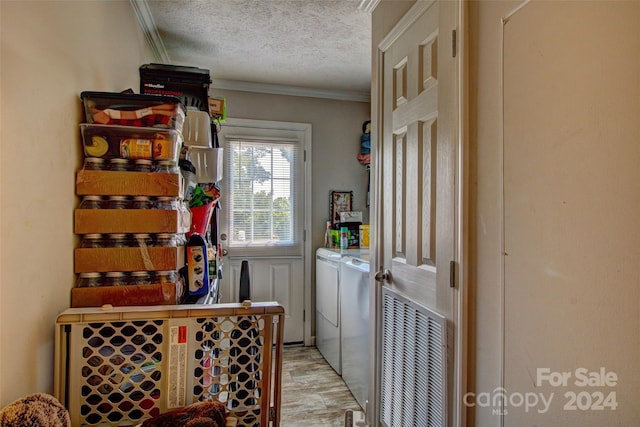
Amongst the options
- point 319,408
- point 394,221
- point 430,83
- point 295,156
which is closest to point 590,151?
point 430,83

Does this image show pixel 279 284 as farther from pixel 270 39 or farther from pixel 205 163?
pixel 270 39

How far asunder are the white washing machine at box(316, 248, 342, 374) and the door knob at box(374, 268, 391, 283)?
3.51 feet

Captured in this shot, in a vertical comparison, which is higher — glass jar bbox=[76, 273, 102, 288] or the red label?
glass jar bbox=[76, 273, 102, 288]

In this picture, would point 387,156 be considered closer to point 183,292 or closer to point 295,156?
point 183,292

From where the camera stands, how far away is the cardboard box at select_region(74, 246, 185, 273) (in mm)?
1292

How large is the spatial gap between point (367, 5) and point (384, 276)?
152 cm

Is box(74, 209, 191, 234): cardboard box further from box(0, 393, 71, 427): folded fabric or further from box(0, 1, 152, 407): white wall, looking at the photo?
box(0, 393, 71, 427): folded fabric

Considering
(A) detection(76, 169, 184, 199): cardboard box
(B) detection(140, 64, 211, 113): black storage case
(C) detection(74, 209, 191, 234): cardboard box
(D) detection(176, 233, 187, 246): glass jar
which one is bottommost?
(D) detection(176, 233, 187, 246): glass jar

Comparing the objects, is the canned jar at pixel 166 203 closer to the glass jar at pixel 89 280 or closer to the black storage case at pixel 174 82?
the glass jar at pixel 89 280

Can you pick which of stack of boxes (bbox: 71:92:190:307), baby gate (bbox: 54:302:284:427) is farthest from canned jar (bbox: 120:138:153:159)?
baby gate (bbox: 54:302:284:427)

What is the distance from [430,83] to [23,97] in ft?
4.45

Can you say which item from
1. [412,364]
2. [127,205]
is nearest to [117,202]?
[127,205]

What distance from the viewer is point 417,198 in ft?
5.25

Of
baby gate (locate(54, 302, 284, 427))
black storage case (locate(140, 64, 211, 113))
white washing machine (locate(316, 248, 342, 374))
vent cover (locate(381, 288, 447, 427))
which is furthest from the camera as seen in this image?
white washing machine (locate(316, 248, 342, 374))
